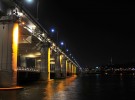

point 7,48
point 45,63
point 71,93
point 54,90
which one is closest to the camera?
point 71,93

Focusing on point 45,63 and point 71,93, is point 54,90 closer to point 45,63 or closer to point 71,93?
point 71,93

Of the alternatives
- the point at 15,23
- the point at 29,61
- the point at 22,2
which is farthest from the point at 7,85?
the point at 29,61

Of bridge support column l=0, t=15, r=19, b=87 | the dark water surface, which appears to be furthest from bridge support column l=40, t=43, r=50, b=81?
bridge support column l=0, t=15, r=19, b=87

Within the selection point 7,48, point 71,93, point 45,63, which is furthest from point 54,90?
point 45,63

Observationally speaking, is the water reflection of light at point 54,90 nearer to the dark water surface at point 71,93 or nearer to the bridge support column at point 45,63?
the dark water surface at point 71,93

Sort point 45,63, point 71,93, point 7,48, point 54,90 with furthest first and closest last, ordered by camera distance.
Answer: point 45,63 < point 7,48 < point 54,90 < point 71,93

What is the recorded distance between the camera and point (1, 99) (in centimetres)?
2355

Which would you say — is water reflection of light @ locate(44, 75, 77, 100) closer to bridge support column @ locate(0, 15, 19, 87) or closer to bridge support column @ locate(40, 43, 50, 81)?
bridge support column @ locate(0, 15, 19, 87)

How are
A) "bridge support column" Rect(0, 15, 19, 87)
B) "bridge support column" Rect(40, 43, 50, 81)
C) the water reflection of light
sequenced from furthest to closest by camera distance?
"bridge support column" Rect(40, 43, 50, 81)
"bridge support column" Rect(0, 15, 19, 87)
the water reflection of light

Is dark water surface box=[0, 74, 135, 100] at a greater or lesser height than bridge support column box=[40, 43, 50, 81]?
lesser

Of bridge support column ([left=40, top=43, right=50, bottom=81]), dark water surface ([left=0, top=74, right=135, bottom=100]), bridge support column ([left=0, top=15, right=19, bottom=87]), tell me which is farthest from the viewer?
bridge support column ([left=40, top=43, right=50, bottom=81])

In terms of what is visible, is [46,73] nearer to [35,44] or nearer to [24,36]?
[35,44]

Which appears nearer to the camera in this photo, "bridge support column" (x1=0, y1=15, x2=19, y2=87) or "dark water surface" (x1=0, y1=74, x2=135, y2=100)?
"dark water surface" (x1=0, y1=74, x2=135, y2=100)

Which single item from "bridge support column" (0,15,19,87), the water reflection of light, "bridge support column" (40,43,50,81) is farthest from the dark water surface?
"bridge support column" (40,43,50,81)
